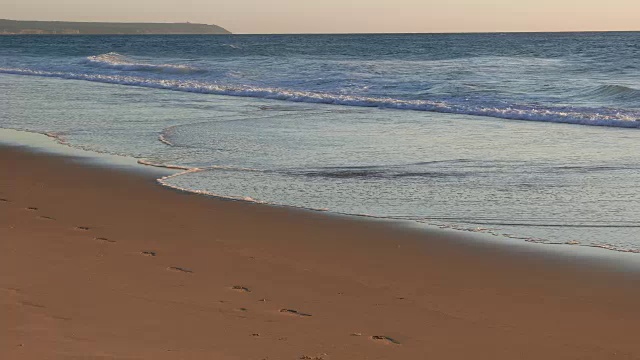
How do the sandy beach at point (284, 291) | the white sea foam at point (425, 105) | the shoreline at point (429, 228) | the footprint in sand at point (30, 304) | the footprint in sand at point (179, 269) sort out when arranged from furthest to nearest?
the white sea foam at point (425, 105) < the shoreline at point (429, 228) < the footprint in sand at point (179, 269) < the footprint in sand at point (30, 304) < the sandy beach at point (284, 291)

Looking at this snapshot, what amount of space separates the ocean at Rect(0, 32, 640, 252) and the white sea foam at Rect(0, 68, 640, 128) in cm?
5

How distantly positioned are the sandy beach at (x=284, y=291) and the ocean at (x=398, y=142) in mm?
776

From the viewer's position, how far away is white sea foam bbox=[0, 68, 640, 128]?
15414 millimetres

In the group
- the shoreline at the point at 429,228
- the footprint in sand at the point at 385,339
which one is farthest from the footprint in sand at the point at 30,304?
the shoreline at the point at 429,228

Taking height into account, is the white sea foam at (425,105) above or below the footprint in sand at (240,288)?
below

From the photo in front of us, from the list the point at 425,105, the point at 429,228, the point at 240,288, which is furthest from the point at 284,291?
the point at 425,105

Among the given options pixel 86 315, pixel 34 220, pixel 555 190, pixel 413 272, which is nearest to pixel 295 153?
pixel 555 190

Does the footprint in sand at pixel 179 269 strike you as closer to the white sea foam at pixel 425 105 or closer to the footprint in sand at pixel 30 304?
the footprint in sand at pixel 30 304

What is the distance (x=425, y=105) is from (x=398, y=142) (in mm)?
6736

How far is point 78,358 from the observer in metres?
3.65

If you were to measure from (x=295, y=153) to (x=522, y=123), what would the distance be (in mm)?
6056

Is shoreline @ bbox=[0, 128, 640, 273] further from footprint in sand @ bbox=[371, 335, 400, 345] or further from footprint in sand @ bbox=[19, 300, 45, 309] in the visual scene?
footprint in sand @ bbox=[19, 300, 45, 309]

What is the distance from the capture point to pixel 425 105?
1831 cm

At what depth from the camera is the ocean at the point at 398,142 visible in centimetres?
723
